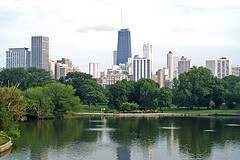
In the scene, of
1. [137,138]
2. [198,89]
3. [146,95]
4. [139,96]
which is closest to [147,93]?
[146,95]

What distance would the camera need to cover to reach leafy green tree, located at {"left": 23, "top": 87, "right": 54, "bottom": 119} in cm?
6975

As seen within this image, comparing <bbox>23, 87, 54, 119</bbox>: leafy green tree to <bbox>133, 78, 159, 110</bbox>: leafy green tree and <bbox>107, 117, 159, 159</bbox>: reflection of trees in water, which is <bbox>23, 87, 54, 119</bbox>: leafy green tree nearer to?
<bbox>107, 117, 159, 159</bbox>: reflection of trees in water

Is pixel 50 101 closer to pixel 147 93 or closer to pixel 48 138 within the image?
pixel 48 138

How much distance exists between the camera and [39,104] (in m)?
70.1

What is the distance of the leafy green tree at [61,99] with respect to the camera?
74.5 m

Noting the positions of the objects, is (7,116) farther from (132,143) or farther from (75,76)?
(75,76)

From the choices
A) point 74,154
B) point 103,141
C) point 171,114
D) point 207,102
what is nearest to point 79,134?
point 103,141

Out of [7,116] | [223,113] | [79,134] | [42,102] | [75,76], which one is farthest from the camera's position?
[75,76]

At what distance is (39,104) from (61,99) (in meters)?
6.10

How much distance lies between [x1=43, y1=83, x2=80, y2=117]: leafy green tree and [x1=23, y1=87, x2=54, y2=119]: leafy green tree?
2323mm

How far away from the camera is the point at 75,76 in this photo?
359 feet

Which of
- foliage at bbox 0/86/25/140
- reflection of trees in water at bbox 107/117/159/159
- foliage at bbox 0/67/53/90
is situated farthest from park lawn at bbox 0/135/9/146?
foliage at bbox 0/67/53/90

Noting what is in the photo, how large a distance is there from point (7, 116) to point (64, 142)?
7194mm

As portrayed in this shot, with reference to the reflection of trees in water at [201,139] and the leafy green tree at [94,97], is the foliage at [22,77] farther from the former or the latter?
the reflection of trees in water at [201,139]
